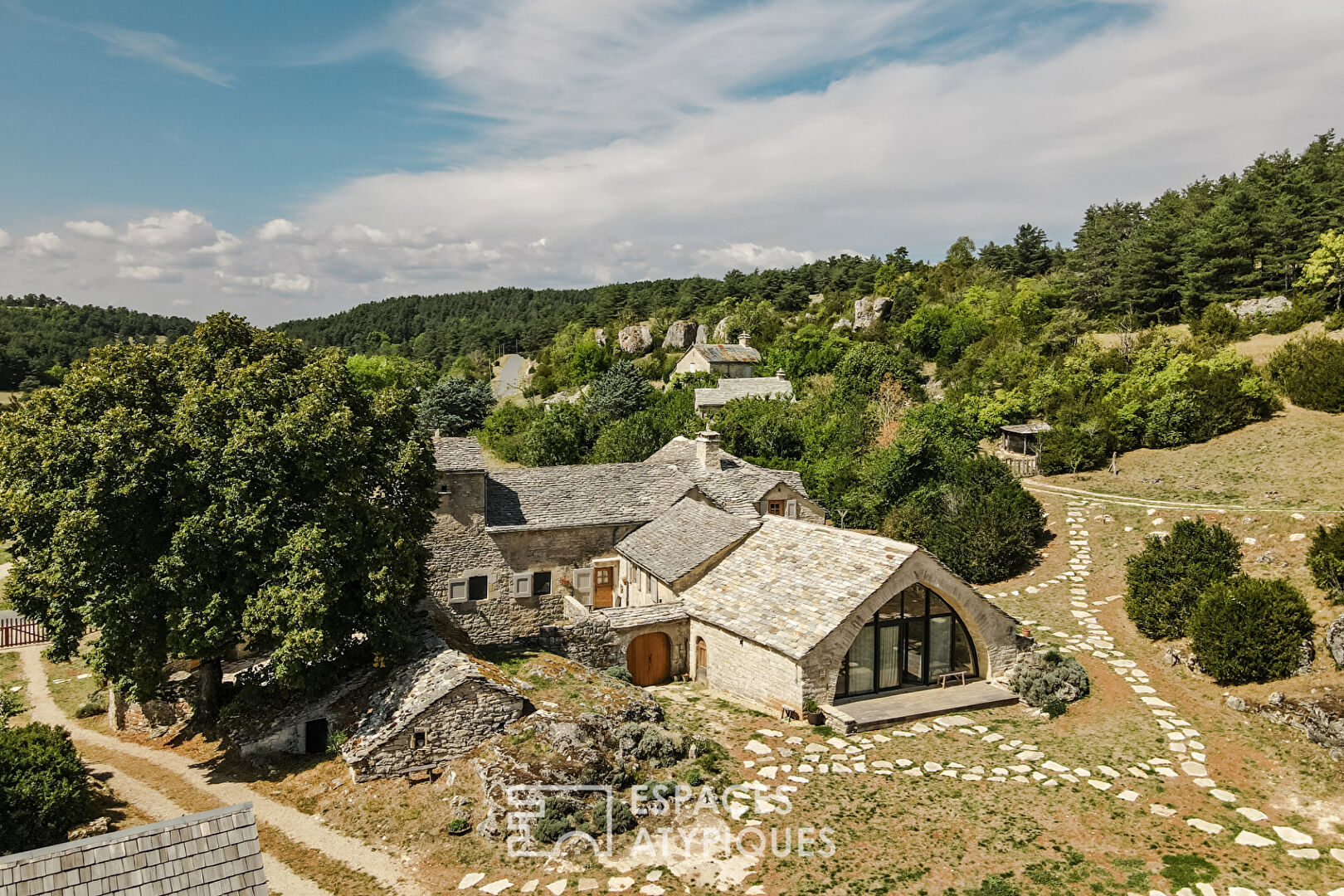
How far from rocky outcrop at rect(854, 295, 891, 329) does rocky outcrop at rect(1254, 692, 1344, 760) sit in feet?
223

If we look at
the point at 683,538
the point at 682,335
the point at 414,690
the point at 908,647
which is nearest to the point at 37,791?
the point at 414,690

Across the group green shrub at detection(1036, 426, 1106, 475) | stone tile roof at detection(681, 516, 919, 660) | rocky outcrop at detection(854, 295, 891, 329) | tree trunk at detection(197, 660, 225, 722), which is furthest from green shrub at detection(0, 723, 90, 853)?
rocky outcrop at detection(854, 295, 891, 329)

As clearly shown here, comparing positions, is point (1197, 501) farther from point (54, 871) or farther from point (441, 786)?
point (54, 871)

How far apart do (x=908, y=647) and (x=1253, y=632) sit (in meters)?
9.92

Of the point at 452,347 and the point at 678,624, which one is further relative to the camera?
the point at 452,347

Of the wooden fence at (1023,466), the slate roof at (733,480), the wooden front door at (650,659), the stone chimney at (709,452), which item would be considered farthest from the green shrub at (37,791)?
the wooden fence at (1023,466)

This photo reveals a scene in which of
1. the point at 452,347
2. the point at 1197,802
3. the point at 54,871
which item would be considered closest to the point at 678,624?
the point at 1197,802

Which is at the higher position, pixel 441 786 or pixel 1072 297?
pixel 1072 297

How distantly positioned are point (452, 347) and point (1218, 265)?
122233 mm

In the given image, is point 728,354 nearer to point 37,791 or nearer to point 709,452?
point 709,452

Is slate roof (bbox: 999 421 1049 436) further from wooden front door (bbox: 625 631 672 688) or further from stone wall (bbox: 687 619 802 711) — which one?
wooden front door (bbox: 625 631 672 688)

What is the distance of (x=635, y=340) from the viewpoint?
11019 centimetres

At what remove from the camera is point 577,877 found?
14992 millimetres

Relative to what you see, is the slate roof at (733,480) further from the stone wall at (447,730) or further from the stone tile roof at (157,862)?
the stone tile roof at (157,862)
